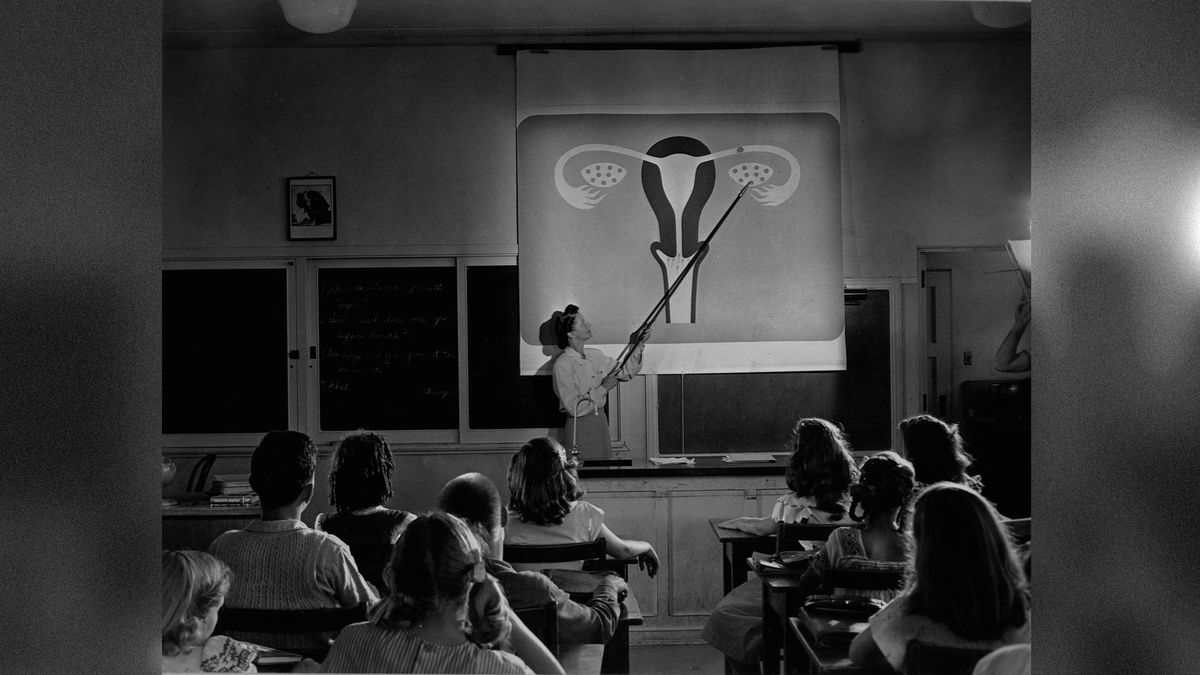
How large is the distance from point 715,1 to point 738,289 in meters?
0.56

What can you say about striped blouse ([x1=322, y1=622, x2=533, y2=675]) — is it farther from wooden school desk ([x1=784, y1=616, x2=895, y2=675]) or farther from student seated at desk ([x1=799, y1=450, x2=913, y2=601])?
student seated at desk ([x1=799, y1=450, x2=913, y2=601])

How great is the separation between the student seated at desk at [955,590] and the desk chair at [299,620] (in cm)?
43

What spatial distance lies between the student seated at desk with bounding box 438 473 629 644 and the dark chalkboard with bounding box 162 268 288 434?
721 millimetres

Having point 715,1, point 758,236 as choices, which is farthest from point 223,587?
point 758,236

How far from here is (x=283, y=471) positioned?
35.1 inches

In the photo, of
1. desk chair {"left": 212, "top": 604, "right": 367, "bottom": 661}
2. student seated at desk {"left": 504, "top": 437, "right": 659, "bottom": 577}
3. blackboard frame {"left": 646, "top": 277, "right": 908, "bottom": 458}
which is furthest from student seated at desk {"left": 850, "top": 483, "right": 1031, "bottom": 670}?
blackboard frame {"left": 646, "top": 277, "right": 908, "bottom": 458}

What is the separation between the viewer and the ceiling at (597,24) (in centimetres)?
121

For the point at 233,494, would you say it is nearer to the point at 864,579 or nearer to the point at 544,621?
the point at 544,621

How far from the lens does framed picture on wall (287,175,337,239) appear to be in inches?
68.6

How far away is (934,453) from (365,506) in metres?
0.71

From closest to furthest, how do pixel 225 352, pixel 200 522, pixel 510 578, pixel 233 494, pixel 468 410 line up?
pixel 510 578, pixel 200 522, pixel 233 494, pixel 225 352, pixel 468 410

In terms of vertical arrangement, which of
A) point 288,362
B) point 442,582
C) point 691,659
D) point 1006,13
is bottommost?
point 691,659

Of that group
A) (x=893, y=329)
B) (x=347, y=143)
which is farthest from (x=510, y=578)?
(x=893, y=329)

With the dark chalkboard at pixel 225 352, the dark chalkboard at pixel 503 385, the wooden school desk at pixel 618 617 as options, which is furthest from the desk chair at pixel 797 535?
the dark chalkboard at pixel 225 352
